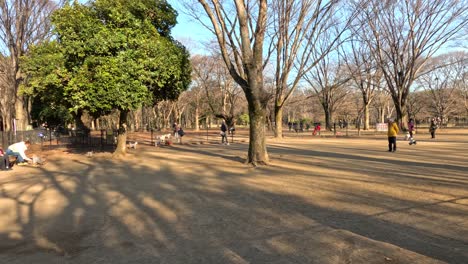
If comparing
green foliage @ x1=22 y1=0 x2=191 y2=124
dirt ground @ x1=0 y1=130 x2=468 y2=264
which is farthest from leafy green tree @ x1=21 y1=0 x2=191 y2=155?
dirt ground @ x1=0 y1=130 x2=468 y2=264

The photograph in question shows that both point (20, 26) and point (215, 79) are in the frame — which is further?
point (215, 79)

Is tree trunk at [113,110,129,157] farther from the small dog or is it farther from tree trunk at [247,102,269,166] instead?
tree trunk at [247,102,269,166]

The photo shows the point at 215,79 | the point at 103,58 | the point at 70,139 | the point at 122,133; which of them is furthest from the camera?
the point at 215,79

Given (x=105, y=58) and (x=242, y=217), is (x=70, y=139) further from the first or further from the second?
(x=242, y=217)

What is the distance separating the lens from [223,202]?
6418 millimetres

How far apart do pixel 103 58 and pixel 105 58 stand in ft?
0.23

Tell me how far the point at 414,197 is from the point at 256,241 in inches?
148

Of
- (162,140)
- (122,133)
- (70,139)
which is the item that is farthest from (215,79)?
(122,133)

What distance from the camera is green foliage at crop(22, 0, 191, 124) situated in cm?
1234

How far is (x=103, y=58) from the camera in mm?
12414

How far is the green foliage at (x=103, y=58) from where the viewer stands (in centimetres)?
1234

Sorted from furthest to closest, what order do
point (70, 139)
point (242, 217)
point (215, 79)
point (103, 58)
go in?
point (215, 79), point (70, 139), point (103, 58), point (242, 217)

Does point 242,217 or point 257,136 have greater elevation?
point 257,136

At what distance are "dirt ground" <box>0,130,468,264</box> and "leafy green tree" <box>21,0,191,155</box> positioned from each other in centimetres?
387
